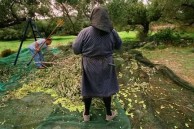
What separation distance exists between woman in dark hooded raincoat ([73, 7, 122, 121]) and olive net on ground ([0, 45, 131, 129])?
1.61 ft

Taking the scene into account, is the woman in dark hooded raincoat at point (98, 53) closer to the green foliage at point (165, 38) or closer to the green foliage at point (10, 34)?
the green foliage at point (165, 38)

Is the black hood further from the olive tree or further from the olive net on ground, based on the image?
the olive tree

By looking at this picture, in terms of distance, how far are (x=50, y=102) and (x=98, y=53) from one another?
161 cm

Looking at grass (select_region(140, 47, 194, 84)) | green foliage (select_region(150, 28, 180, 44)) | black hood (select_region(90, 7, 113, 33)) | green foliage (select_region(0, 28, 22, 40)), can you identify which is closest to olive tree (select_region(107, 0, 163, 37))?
green foliage (select_region(150, 28, 180, 44))

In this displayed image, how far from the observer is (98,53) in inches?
143

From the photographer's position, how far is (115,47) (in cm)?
386

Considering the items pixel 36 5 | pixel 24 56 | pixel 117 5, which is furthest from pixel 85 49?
→ pixel 117 5

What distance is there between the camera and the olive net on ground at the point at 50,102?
406 cm

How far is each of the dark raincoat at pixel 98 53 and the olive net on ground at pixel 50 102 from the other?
1.88 ft

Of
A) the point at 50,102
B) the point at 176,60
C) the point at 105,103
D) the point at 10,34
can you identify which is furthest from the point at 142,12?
the point at 105,103

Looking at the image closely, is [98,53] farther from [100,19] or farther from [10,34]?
[10,34]

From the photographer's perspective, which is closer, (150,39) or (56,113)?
(56,113)

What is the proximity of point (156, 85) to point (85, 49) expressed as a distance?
96.7 inches

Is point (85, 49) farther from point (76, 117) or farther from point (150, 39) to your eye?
point (150, 39)
